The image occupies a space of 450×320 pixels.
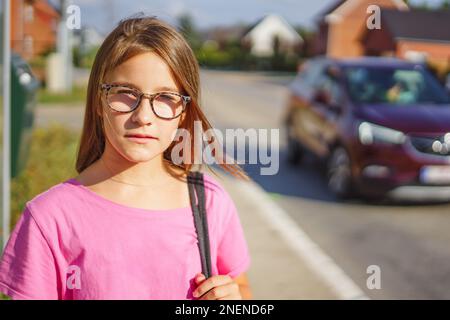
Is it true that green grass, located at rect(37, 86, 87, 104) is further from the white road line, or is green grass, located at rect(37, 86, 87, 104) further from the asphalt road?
the white road line

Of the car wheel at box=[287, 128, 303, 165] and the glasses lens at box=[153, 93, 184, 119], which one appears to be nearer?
the glasses lens at box=[153, 93, 184, 119]

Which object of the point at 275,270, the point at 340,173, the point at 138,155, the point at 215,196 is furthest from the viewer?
the point at 340,173

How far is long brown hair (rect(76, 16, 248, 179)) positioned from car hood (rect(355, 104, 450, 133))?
5697mm

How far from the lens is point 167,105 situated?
1.51m

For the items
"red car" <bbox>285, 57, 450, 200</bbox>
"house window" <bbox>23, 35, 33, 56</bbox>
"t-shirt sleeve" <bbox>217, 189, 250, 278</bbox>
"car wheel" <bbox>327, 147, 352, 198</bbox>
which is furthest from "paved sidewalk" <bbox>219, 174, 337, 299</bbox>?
"house window" <bbox>23, 35, 33, 56</bbox>

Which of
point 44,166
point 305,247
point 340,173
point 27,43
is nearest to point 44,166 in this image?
point 44,166

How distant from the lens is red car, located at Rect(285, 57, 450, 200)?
270 inches

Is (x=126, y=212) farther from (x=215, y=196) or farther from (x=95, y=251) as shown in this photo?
(x=215, y=196)

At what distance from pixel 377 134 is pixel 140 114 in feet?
19.3

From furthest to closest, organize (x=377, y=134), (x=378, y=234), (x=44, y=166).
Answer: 1. (x=44, y=166)
2. (x=377, y=134)
3. (x=378, y=234)

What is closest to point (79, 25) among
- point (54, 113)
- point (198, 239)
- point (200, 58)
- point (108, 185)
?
point (200, 58)
